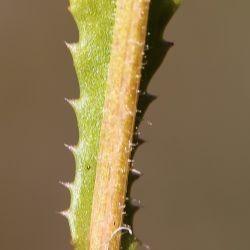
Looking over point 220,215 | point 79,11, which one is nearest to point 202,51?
point 220,215

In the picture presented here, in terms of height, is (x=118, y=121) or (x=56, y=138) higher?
(x=118, y=121)

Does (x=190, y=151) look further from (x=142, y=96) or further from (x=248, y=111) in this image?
(x=142, y=96)

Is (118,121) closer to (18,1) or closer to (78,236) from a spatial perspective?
(78,236)

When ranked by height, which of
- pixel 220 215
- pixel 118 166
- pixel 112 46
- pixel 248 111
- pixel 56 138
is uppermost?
pixel 112 46

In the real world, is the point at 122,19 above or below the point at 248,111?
above

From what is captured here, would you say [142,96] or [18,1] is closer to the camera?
[142,96]

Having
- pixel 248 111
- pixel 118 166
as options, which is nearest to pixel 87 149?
pixel 118 166
